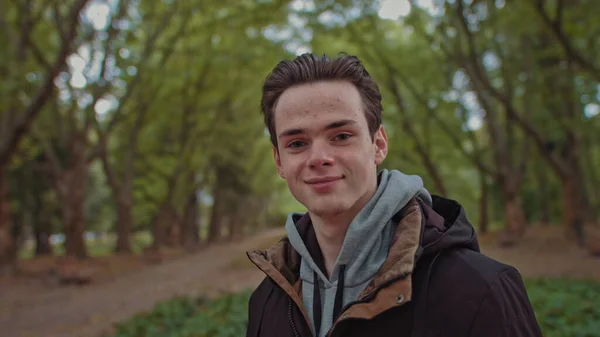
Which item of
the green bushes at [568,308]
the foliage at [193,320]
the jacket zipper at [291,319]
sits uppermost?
the jacket zipper at [291,319]

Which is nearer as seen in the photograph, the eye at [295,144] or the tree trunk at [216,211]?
the eye at [295,144]

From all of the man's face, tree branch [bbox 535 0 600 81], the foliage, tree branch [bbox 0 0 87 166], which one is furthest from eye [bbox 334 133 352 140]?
tree branch [bbox 0 0 87 166]

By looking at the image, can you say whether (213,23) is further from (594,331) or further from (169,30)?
(594,331)

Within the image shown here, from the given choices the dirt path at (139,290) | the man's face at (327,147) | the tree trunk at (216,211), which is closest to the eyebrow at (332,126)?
the man's face at (327,147)

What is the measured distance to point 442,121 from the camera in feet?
50.5

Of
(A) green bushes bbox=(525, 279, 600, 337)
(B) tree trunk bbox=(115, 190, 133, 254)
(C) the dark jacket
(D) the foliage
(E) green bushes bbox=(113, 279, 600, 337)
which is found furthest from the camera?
(B) tree trunk bbox=(115, 190, 133, 254)

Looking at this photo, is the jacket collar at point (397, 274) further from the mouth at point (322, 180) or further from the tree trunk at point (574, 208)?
the tree trunk at point (574, 208)

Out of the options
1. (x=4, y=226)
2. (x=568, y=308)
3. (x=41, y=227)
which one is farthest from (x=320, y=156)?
(x=41, y=227)

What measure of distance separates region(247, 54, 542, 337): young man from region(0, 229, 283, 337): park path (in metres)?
6.90

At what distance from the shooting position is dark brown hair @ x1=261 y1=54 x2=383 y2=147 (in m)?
Answer: 1.79

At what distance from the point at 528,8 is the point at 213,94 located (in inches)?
513

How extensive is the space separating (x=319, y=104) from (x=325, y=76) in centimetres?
11

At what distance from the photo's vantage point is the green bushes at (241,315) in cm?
568

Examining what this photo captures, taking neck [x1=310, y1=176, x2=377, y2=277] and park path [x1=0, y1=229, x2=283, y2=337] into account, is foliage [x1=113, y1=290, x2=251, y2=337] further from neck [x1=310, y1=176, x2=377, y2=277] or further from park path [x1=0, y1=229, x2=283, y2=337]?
neck [x1=310, y1=176, x2=377, y2=277]
